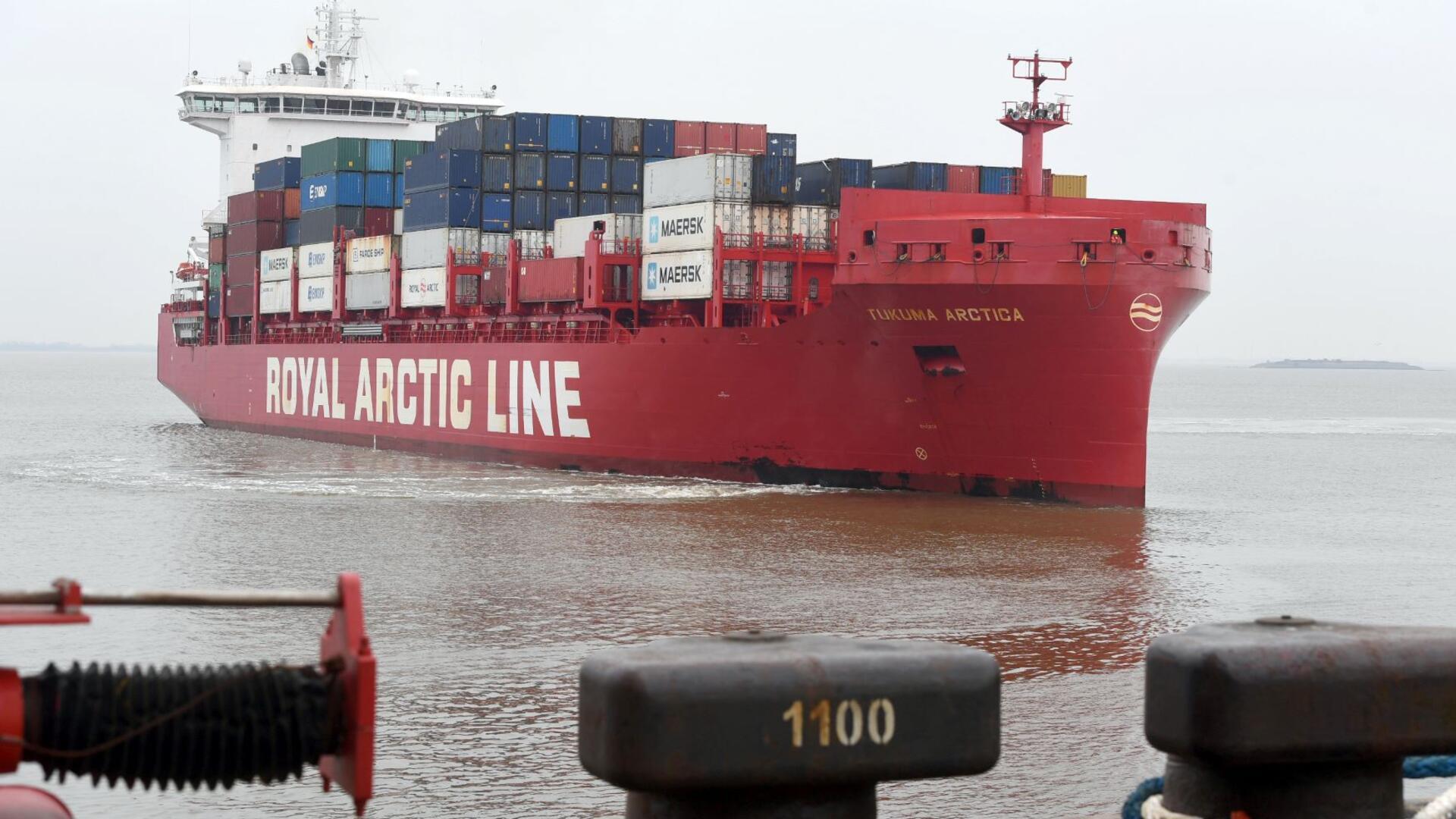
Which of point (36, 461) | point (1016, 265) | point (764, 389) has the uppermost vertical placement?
point (1016, 265)

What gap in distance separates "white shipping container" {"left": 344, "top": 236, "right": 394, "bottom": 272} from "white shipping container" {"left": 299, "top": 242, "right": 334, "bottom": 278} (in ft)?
1.66

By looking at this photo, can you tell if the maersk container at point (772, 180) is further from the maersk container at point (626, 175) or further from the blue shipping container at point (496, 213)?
the blue shipping container at point (496, 213)

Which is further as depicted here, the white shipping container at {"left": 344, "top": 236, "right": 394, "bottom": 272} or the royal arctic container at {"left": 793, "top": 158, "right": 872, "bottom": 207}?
the white shipping container at {"left": 344, "top": 236, "right": 394, "bottom": 272}

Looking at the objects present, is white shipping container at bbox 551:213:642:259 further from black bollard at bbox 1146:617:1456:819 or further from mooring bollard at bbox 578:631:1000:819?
mooring bollard at bbox 578:631:1000:819

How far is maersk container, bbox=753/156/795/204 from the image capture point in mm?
24938

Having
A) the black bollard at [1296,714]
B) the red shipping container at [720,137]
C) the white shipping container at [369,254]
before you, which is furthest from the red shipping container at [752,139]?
the black bollard at [1296,714]

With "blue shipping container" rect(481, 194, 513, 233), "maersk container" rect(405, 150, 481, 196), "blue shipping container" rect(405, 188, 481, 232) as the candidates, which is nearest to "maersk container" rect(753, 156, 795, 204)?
"blue shipping container" rect(481, 194, 513, 233)

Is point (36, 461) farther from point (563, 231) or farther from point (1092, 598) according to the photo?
point (1092, 598)

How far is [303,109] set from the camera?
1740 inches

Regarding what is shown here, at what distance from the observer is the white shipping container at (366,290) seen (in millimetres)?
→ 34406

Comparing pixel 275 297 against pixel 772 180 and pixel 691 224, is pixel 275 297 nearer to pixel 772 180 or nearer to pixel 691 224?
pixel 691 224

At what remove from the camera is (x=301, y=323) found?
38906 millimetres

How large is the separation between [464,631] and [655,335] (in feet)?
42.1

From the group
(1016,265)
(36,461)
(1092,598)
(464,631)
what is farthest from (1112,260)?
(36,461)
